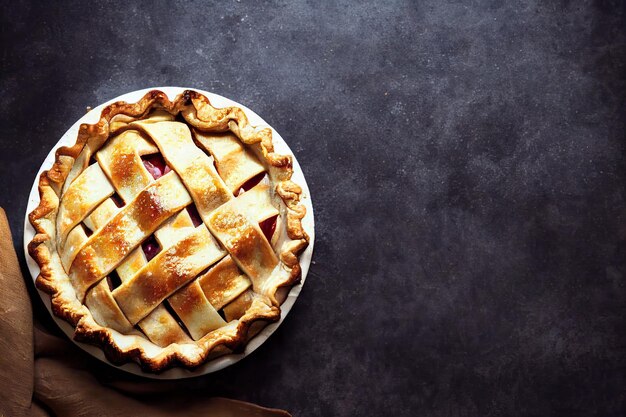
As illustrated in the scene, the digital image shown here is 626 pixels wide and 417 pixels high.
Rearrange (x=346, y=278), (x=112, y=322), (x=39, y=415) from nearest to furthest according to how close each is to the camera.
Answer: (x=112, y=322)
(x=39, y=415)
(x=346, y=278)

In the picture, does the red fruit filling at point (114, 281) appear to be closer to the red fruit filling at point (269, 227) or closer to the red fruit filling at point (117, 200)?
the red fruit filling at point (117, 200)

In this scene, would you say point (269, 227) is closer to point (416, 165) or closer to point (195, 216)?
point (195, 216)

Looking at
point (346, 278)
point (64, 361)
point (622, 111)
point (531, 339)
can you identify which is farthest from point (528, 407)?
point (64, 361)

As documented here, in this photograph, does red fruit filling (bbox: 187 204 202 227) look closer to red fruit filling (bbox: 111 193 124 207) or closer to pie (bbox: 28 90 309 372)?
pie (bbox: 28 90 309 372)

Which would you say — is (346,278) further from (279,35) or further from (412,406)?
(279,35)

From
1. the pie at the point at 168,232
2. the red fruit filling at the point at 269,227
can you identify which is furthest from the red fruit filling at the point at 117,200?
the red fruit filling at the point at 269,227

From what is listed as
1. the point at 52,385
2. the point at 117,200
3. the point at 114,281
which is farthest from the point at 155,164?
the point at 52,385
